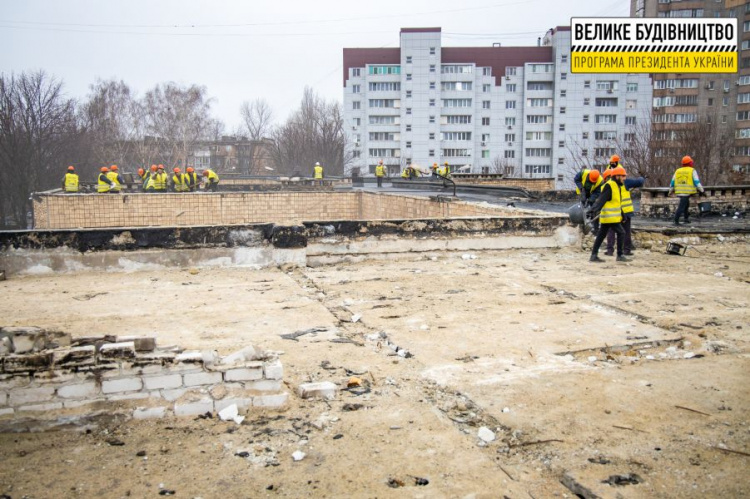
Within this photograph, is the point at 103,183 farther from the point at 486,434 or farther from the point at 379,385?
the point at 486,434

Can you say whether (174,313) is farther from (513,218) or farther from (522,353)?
(513,218)

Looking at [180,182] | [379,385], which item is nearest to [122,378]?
[379,385]

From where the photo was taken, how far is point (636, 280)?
26.5ft

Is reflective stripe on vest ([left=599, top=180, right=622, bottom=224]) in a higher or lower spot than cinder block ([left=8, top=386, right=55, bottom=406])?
higher

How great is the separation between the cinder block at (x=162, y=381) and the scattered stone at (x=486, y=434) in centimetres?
188

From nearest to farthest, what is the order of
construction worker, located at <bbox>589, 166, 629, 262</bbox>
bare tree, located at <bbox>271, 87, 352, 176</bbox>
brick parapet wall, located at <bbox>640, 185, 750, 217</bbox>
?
construction worker, located at <bbox>589, 166, 629, 262</bbox>
brick parapet wall, located at <bbox>640, 185, 750, 217</bbox>
bare tree, located at <bbox>271, 87, 352, 176</bbox>

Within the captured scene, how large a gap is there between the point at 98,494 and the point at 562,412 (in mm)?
2667

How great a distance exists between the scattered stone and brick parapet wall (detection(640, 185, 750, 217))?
46.9 feet

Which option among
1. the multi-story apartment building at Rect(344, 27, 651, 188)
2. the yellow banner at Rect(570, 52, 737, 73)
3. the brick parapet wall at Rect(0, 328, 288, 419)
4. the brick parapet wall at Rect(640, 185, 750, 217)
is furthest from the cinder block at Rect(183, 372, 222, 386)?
the multi-story apartment building at Rect(344, 27, 651, 188)

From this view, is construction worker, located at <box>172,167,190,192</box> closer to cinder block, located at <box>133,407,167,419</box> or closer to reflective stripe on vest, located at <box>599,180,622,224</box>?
reflective stripe on vest, located at <box>599,180,622,224</box>

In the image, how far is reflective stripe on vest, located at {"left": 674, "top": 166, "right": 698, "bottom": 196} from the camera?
13.5 metres

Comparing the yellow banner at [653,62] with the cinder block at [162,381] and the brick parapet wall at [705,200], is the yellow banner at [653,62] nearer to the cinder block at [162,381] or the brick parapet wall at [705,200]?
the brick parapet wall at [705,200]

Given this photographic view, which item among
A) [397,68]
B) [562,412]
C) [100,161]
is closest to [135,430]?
[562,412]

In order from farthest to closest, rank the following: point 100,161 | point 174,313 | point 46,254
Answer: point 100,161
point 46,254
point 174,313
